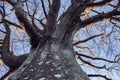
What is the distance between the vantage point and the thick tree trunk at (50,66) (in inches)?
133

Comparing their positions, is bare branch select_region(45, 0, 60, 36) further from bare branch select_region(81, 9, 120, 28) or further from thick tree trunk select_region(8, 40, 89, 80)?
bare branch select_region(81, 9, 120, 28)

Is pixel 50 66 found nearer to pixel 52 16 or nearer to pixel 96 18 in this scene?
pixel 52 16

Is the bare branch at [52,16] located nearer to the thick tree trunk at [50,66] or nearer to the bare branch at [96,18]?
the thick tree trunk at [50,66]

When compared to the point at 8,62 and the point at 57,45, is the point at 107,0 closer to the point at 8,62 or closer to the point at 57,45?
the point at 57,45

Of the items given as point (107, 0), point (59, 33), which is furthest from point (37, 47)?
point (107, 0)

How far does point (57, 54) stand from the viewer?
3906mm

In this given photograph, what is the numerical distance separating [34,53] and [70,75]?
91 centimetres

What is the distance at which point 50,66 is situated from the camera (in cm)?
356

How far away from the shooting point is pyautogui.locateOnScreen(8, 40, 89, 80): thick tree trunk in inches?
133

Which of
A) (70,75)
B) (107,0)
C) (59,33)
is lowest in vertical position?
(70,75)

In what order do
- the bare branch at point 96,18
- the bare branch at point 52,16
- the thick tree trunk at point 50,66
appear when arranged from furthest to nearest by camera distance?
the bare branch at point 96,18
the bare branch at point 52,16
the thick tree trunk at point 50,66

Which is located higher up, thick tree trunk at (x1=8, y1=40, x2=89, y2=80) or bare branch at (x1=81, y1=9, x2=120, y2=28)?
bare branch at (x1=81, y1=9, x2=120, y2=28)

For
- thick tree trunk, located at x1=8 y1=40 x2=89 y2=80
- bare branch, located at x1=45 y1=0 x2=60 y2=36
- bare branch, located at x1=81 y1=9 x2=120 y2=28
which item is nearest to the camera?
thick tree trunk, located at x1=8 y1=40 x2=89 y2=80

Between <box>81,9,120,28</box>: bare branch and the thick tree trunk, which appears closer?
the thick tree trunk
